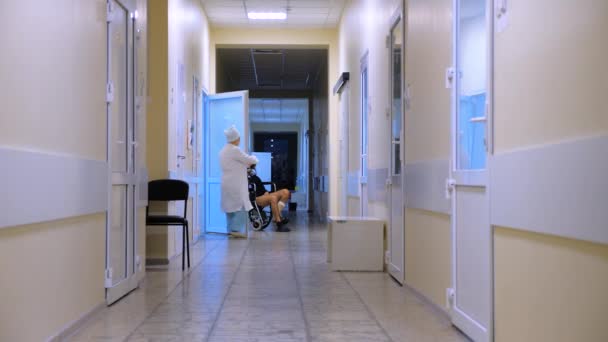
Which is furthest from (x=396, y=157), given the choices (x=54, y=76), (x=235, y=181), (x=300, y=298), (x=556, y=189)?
(x=235, y=181)

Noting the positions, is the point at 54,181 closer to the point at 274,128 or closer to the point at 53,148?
the point at 53,148

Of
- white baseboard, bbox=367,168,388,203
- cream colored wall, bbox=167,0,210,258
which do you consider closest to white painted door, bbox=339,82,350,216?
cream colored wall, bbox=167,0,210,258

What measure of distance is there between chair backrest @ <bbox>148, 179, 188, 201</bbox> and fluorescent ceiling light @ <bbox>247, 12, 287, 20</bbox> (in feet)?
15.7

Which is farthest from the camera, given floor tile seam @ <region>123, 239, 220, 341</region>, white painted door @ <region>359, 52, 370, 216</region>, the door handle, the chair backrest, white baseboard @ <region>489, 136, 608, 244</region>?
white painted door @ <region>359, 52, 370, 216</region>

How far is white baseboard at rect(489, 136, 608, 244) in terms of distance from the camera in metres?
2.04

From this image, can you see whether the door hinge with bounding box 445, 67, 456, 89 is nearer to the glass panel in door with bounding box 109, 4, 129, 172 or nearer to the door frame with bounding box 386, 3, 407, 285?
the door frame with bounding box 386, 3, 407, 285

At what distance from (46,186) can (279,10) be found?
7.78m

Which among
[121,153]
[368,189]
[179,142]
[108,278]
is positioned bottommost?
[108,278]

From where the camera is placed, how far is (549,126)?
→ 2.48m

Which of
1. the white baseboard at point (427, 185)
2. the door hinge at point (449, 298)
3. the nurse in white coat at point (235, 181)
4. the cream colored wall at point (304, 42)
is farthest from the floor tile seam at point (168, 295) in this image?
the cream colored wall at point (304, 42)

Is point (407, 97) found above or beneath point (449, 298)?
above

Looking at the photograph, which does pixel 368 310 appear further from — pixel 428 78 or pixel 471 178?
pixel 428 78

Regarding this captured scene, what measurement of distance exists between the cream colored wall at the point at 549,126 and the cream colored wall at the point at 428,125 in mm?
984

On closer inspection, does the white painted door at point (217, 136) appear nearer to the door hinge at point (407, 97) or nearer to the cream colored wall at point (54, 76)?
the door hinge at point (407, 97)
